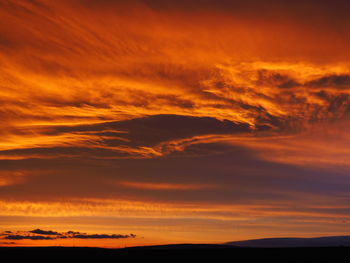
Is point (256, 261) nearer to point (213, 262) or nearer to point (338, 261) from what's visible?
point (213, 262)

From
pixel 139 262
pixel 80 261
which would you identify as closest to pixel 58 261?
pixel 80 261

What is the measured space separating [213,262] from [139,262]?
41.4ft

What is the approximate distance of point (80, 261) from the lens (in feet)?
258

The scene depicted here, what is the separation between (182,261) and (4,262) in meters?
29.5

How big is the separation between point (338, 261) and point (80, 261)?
4344 centimetres

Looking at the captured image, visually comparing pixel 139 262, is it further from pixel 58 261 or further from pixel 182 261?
pixel 58 261

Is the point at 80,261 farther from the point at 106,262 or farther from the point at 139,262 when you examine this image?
the point at 139,262

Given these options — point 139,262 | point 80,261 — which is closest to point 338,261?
point 139,262

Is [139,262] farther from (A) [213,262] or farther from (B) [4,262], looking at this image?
(B) [4,262]

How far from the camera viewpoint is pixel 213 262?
7869 centimetres

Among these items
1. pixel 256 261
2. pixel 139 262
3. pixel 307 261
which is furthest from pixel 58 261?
pixel 307 261

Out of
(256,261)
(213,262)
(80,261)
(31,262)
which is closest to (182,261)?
(213,262)

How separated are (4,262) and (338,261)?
55131 millimetres

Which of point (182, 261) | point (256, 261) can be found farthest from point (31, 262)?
point (256, 261)
